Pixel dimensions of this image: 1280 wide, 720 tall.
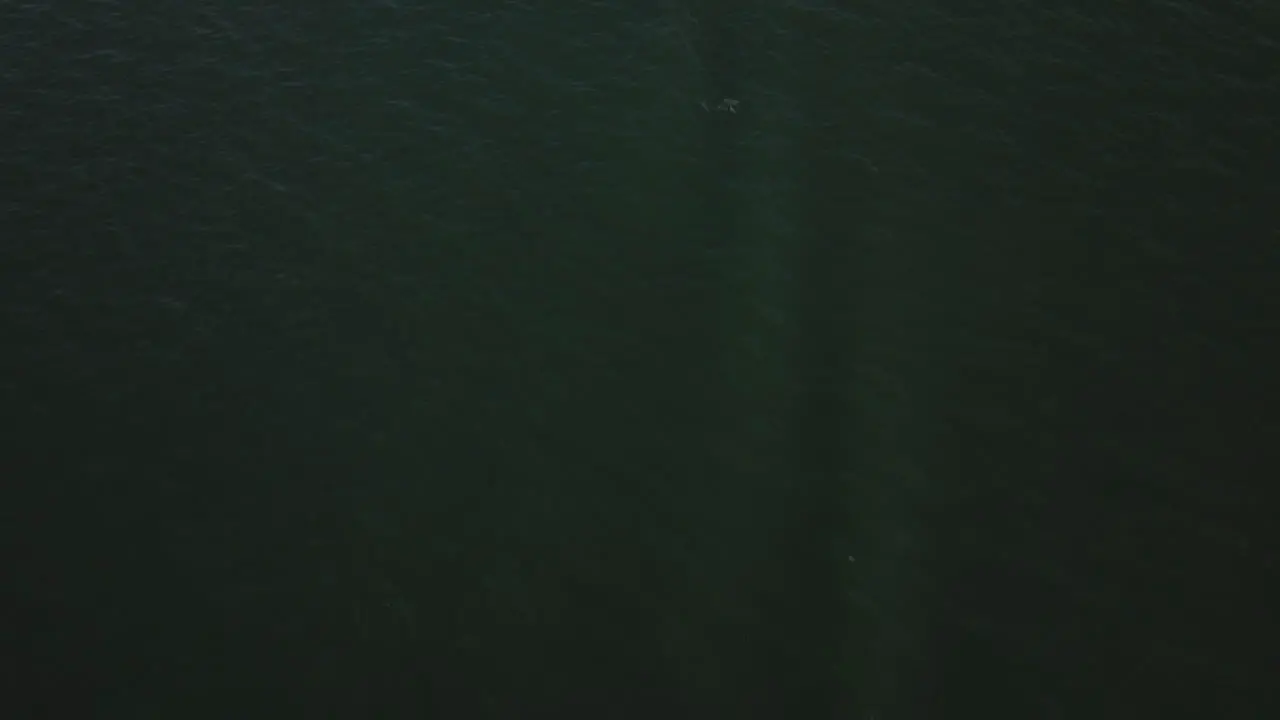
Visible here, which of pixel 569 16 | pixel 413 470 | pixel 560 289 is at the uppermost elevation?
pixel 569 16

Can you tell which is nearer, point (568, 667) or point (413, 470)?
point (568, 667)

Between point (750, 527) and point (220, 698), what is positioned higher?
point (750, 527)

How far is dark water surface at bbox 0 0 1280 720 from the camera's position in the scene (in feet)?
258

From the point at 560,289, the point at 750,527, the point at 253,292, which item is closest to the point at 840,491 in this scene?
the point at 750,527

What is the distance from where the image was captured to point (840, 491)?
86250mm

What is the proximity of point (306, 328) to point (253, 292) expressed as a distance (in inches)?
233

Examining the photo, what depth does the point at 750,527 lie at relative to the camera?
278 ft

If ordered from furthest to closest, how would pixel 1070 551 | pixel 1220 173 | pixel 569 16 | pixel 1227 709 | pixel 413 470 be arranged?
pixel 569 16
pixel 1220 173
pixel 413 470
pixel 1070 551
pixel 1227 709

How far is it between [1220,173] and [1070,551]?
39119 millimetres

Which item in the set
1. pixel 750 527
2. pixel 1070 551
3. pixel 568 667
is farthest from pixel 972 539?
pixel 568 667

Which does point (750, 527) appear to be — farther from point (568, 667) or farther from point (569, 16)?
point (569, 16)

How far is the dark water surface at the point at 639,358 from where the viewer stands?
3100 inches

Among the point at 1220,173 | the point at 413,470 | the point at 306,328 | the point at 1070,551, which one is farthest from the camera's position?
the point at 1220,173

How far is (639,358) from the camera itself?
9538cm
